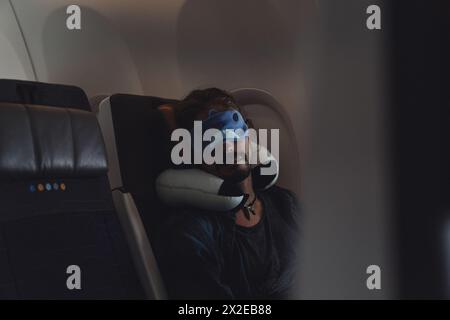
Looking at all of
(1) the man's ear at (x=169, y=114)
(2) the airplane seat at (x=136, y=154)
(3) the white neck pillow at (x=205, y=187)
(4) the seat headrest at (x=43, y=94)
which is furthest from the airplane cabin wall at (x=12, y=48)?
(3) the white neck pillow at (x=205, y=187)

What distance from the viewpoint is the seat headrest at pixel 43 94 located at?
1296 mm

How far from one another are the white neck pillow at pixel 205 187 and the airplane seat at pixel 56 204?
0.17 m

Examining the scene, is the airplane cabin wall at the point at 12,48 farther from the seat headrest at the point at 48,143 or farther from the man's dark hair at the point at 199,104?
the man's dark hair at the point at 199,104

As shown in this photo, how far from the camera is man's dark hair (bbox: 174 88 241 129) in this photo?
1.46 m

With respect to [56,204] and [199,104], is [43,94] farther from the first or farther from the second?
[199,104]

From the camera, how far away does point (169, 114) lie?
4.87 ft

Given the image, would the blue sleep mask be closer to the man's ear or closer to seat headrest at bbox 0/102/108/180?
the man's ear

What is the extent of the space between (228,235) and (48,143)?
57 cm

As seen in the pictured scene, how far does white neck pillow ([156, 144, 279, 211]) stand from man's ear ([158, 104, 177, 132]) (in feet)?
0.45

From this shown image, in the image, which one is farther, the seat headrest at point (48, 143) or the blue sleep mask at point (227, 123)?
the blue sleep mask at point (227, 123)

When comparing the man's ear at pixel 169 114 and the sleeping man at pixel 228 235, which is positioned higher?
the man's ear at pixel 169 114

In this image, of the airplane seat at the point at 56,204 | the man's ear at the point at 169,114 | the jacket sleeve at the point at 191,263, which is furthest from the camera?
the man's ear at the point at 169,114

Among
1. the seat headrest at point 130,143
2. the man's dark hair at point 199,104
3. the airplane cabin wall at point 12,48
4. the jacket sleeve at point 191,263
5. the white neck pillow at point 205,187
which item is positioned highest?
the airplane cabin wall at point 12,48

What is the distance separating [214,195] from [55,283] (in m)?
0.49
